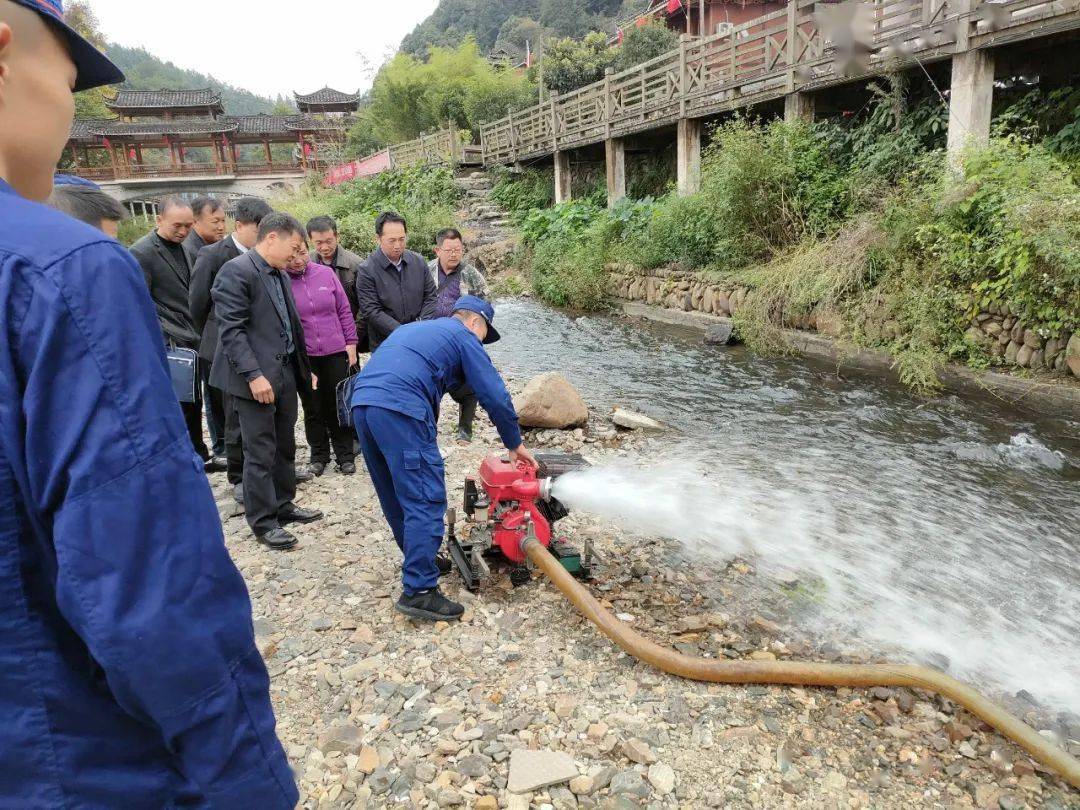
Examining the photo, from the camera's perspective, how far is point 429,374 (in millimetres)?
3730

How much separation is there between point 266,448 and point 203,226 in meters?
2.25

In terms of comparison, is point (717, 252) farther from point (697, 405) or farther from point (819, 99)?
point (697, 405)

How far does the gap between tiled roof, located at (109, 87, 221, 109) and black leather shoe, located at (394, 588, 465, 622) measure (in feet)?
172

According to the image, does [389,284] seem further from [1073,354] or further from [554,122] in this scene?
[554,122]

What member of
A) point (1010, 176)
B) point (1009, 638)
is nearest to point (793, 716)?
point (1009, 638)

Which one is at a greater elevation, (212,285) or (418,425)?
(212,285)

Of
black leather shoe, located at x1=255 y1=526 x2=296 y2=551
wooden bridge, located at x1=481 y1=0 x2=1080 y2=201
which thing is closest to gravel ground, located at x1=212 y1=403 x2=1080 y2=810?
black leather shoe, located at x1=255 y1=526 x2=296 y2=551

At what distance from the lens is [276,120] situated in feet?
150

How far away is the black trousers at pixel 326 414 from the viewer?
5711mm

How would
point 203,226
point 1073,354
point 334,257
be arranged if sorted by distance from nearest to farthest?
point 203,226 < point 334,257 < point 1073,354

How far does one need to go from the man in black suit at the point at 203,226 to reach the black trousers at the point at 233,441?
4.27 ft

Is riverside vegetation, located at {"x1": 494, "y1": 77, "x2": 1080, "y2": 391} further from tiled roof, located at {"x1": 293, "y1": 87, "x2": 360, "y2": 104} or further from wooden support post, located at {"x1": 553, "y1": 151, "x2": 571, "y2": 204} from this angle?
tiled roof, located at {"x1": 293, "y1": 87, "x2": 360, "y2": 104}

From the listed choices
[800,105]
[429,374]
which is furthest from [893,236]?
[429,374]

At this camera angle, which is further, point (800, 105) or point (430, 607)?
point (800, 105)
